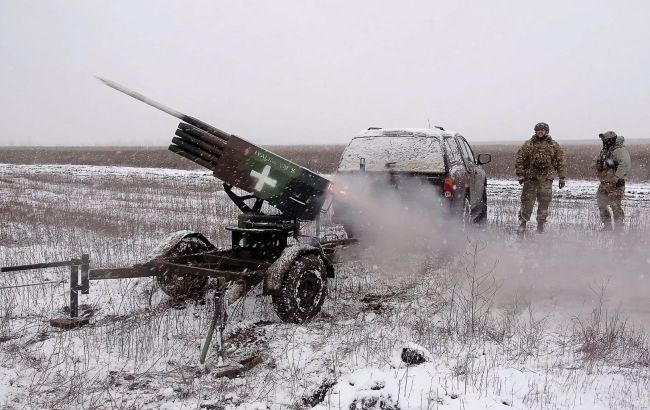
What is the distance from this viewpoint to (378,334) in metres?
4.97

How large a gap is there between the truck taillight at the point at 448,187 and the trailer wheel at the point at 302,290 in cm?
267

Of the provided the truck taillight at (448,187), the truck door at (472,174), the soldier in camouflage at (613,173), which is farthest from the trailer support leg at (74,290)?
the soldier in camouflage at (613,173)

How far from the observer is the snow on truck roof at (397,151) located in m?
7.54

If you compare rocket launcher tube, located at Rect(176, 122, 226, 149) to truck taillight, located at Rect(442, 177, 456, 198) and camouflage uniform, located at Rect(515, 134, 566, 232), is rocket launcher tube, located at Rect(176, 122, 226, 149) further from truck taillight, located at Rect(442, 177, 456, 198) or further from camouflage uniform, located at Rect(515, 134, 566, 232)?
camouflage uniform, located at Rect(515, 134, 566, 232)

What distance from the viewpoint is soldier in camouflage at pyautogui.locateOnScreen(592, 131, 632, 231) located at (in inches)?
375

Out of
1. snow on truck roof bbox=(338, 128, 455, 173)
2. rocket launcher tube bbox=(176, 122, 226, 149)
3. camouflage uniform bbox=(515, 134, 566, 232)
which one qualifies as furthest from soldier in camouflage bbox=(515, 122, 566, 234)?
rocket launcher tube bbox=(176, 122, 226, 149)

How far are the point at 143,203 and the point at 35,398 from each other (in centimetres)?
1144

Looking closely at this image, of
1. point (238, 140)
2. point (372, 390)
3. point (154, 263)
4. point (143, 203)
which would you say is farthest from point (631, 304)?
point (143, 203)

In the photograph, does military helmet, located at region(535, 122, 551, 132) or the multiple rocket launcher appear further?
military helmet, located at region(535, 122, 551, 132)

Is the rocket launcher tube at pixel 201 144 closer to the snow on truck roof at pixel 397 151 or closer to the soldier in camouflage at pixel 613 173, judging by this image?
the snow on truck roof at pixel 397 151

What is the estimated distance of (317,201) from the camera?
227 inches

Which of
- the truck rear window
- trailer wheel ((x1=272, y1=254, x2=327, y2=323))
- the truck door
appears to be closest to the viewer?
trailer wheel ((x1=272, y1=254, x2=327, y2=323))

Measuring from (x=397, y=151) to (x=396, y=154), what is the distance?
0.05m

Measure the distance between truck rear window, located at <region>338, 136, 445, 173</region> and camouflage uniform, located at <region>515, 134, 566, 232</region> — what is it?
9.41 feet
